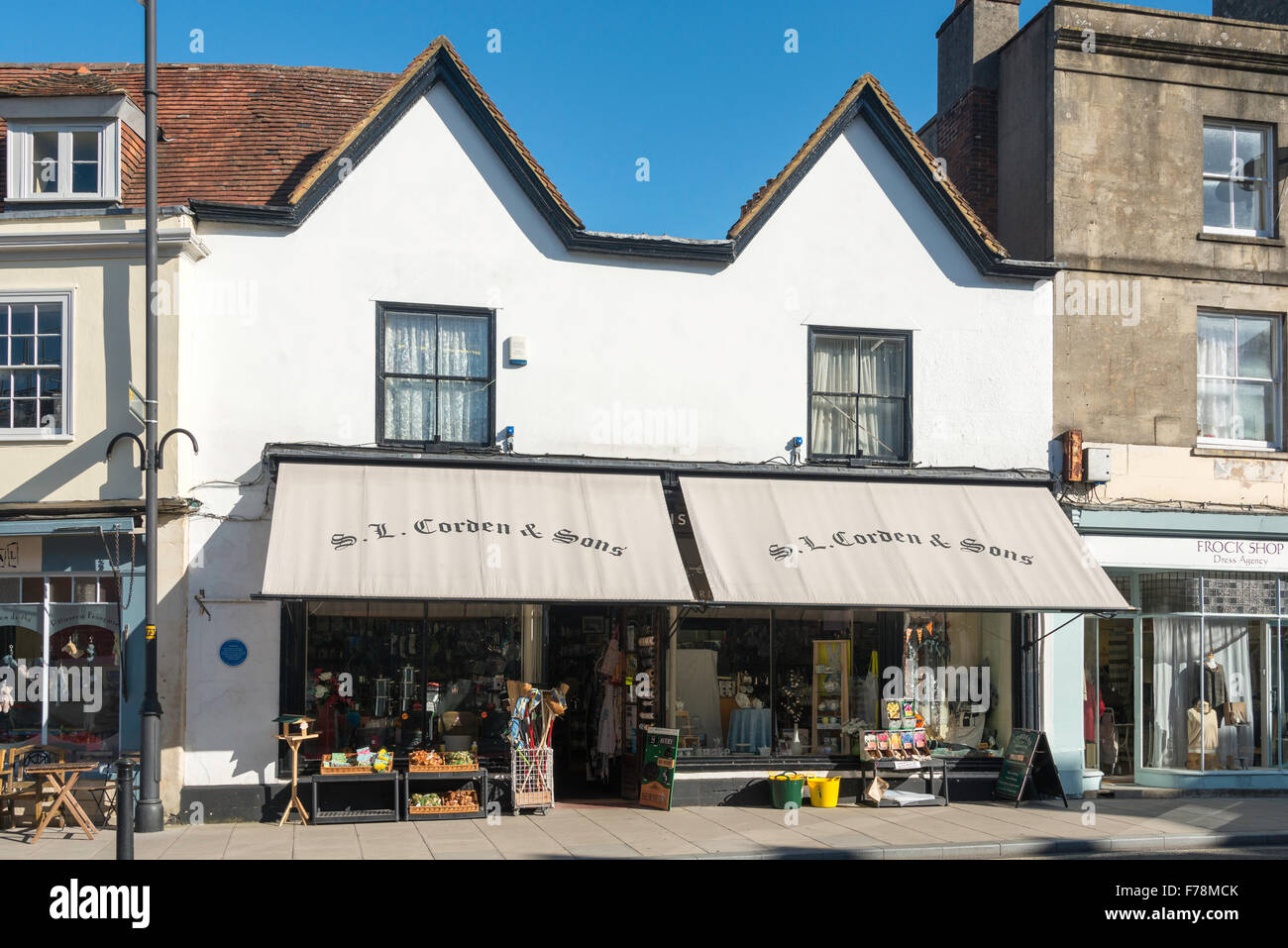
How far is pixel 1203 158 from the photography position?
18.5 m

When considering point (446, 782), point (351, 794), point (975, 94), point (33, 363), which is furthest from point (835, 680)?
point (33, 363)

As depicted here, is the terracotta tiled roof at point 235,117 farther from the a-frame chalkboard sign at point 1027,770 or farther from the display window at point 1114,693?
the display window at point 1114,693

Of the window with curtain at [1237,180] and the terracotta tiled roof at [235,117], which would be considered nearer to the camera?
the terracotta tiled roof at [235,117]

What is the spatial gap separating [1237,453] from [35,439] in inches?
629

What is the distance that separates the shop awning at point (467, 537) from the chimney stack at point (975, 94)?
825 centimetres

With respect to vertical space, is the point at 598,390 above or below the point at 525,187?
below

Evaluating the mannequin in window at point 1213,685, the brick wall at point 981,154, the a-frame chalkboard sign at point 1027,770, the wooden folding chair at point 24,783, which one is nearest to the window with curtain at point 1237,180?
the brick wall at point 981,154

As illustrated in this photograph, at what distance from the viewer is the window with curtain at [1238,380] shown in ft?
59.6

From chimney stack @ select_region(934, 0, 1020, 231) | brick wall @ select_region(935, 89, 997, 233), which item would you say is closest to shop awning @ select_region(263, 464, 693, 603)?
brick wall @ select_region(935, 89, 997, 233)

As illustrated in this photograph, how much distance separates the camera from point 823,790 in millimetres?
Result: 15875
